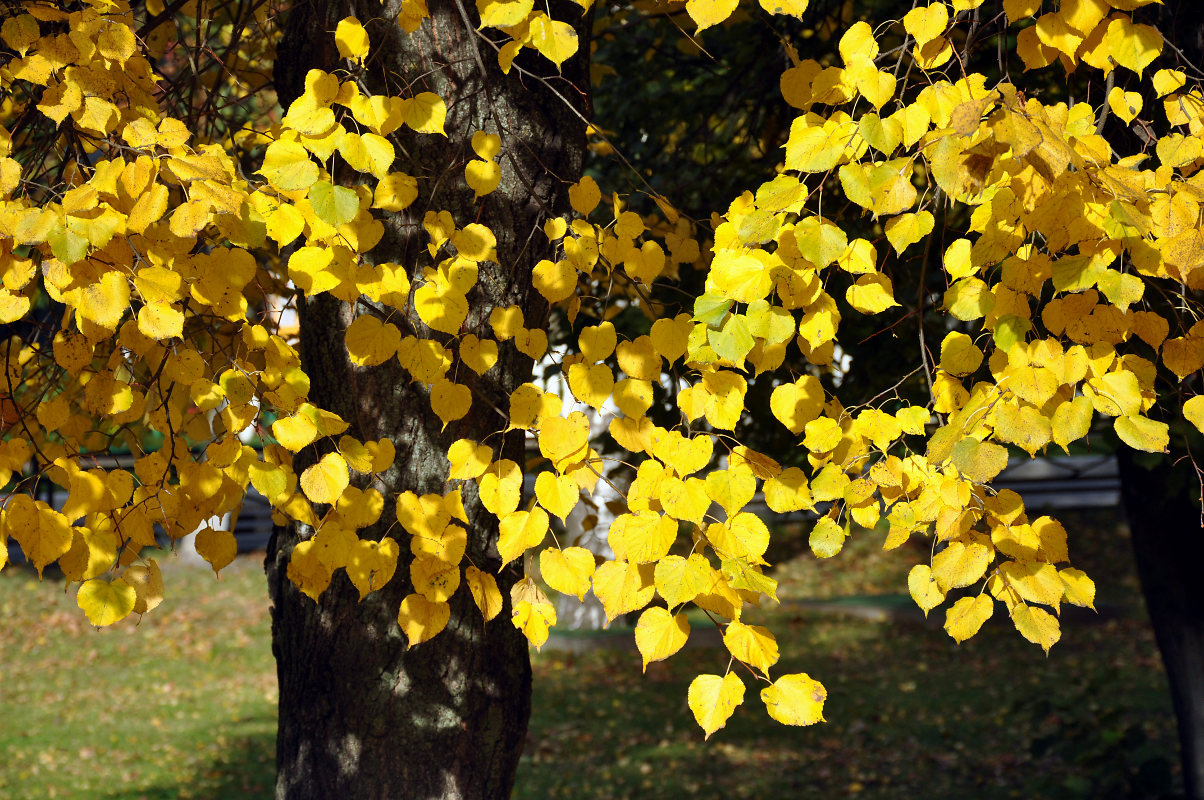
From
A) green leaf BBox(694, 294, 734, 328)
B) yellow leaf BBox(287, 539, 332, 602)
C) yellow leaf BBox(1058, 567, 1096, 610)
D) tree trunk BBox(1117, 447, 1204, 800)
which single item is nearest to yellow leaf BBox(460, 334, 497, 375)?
yellow leaf BBox(287, 539, 332, 602)

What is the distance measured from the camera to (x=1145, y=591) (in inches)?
206

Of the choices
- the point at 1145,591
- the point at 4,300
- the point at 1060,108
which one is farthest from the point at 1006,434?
the point at 1145,591

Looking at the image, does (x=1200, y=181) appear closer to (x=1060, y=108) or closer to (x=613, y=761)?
(x=1060, y=108)

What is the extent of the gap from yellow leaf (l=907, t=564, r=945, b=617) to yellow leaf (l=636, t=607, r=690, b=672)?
0.42 meters

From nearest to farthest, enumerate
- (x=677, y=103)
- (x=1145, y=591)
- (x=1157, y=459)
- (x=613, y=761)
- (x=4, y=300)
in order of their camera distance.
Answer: (x=4, y=300), (x=1157, y=459), (x=677, y=103), (x=1145, y=591), (x=613, y=761)

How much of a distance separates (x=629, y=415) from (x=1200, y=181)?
1.02 metres

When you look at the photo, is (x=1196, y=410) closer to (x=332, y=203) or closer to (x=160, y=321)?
(x=332, y=203)

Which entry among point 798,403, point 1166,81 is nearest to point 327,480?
point 798,403

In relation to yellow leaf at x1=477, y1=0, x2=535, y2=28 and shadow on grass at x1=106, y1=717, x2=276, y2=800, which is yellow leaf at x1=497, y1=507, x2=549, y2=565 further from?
shadow on grass at x1=106, y1=717, x2=276, y2=800

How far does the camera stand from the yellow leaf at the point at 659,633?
174 centimetres

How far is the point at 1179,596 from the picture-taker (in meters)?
5.10

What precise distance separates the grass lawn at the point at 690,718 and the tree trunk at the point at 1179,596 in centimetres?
23

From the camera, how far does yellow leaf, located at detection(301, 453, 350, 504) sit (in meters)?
1.91

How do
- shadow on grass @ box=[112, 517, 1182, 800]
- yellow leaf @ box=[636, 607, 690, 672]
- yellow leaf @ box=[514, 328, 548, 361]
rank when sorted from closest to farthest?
yellow leaf @ box=[636, 607, 690, 672], yellow leaf @ box=[514, 328, 548, 361], shadow on grass @ box=[112, 517, 1182, 800]
